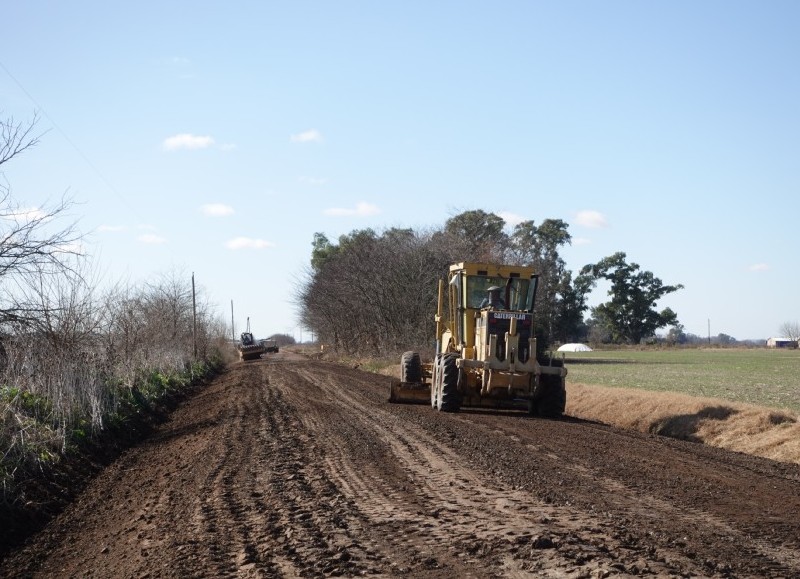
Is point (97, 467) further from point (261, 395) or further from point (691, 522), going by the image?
point (261, 395)

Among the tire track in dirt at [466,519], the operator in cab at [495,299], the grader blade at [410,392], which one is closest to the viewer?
the tire track in dirt at [466,519]

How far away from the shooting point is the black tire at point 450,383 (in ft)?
55.5

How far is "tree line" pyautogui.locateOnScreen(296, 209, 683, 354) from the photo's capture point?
45.6 metres

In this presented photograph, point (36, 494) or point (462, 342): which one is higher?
point (462, 342)

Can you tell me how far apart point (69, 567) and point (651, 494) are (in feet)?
18.1

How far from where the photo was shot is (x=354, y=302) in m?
53.3

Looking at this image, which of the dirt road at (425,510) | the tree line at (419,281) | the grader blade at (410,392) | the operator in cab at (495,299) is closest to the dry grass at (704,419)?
the dirt road at (425,510)

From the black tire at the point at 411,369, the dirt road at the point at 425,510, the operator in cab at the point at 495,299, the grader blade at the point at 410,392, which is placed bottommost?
the dirt road at the point at 425,510

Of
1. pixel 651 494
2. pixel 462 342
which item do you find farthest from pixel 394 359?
pixel 651 494

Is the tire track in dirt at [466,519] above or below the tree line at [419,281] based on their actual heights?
below

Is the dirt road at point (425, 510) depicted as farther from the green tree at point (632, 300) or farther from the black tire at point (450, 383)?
the green tree at point (632, 300)

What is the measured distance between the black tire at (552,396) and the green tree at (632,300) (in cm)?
6604

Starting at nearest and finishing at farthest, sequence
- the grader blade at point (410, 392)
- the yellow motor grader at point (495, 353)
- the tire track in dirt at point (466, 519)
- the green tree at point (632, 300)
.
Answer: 1. the tire track in dirt at point (466, 519)
2. the yellow motor grader at point (495, 353)
3. the grader blade at point (410, 392)
4. the green tree at point (632, 300)

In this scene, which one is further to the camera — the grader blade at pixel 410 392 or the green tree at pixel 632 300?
the green tree at pixel 632 300
